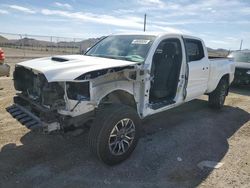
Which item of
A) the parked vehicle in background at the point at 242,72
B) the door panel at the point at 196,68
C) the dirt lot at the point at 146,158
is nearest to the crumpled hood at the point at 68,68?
the dirt lot at the point at 146,158

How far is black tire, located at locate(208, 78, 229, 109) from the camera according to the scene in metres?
7.10

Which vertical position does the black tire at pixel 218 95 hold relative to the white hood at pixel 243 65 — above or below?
below

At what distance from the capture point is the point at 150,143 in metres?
4.79

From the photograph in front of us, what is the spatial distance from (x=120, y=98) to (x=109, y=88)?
21.5 inches

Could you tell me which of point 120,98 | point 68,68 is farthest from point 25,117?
point 120,98

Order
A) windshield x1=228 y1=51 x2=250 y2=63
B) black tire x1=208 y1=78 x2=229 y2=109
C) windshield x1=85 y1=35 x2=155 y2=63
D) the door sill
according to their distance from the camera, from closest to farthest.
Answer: windshield x1=85 y1=35 x2=155 y2=63
the door sill
black tire x1=208 y1=78 x2=229 y2=109
windshield x1=228 y1=51 x2=250 y2=63

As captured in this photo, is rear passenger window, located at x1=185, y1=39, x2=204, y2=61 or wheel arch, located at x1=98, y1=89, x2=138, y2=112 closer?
wheel arch, located at x1=98, y1=89, x2=138, y2=112

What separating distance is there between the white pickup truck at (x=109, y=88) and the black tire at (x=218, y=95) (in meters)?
1.75

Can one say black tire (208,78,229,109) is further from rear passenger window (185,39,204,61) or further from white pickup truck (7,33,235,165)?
white pickup truck (7,33,235,165)

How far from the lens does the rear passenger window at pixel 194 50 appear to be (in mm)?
5673

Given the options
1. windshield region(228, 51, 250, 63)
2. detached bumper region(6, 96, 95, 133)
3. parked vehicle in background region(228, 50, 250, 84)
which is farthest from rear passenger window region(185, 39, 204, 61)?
windshield region(228, 51, 250, 63)

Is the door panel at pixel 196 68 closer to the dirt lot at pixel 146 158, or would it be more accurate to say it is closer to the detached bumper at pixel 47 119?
the dirt lot at pixel 146 158

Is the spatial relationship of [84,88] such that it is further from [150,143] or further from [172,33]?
[172,33]

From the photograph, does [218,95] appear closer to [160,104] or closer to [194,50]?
[194,50]
